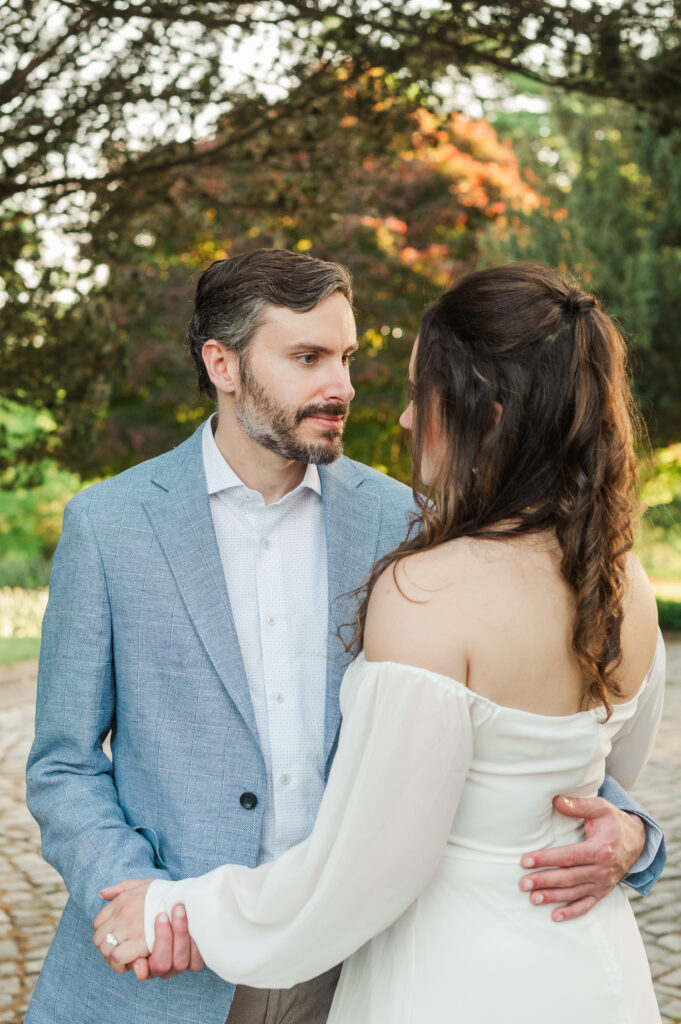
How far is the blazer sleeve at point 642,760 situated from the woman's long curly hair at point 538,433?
0.99 feet

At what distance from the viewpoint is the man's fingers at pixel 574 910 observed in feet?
5.56

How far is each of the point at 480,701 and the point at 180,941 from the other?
0.69 meters

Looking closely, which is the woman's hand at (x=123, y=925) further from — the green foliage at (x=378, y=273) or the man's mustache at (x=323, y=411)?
the green foliage at (x=378, y=273)

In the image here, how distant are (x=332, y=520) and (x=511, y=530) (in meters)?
0.80

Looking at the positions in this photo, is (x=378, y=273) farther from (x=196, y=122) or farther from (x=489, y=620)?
(x=489, y=620)

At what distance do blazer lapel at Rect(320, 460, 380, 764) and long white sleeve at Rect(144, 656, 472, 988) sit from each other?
468mm

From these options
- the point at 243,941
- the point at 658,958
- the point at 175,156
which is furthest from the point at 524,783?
the point at 175,156

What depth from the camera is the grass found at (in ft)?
39.1

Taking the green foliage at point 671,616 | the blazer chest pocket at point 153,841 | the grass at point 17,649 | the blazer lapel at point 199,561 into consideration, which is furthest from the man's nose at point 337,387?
the green foliage at point 671,616

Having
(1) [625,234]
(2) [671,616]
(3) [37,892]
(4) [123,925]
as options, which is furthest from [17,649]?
(4) [123,925]

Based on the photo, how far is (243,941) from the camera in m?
1.69

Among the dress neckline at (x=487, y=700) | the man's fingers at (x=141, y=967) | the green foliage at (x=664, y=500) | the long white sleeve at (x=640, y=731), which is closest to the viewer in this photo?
the dress neckline at (x=487, y=700)

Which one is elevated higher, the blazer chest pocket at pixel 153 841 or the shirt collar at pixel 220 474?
the shirt collar at pixel 220 474

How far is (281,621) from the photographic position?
2275mm
